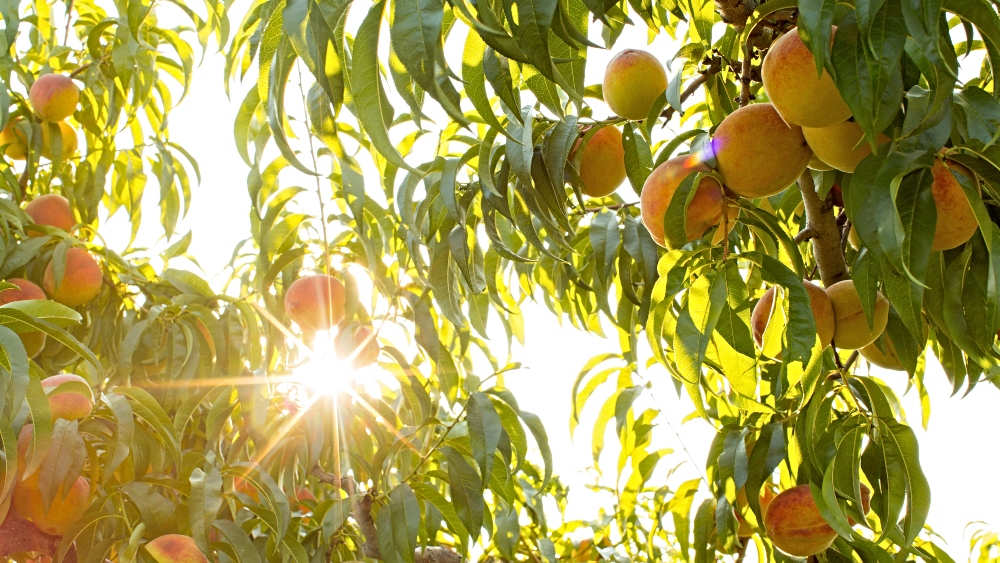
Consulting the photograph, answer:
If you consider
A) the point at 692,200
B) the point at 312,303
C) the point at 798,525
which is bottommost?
the point at 798,525

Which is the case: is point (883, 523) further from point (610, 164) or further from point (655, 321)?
point (610, 164)

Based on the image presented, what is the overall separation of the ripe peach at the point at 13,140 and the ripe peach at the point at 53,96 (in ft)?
0.31

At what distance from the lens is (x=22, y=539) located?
126 cm

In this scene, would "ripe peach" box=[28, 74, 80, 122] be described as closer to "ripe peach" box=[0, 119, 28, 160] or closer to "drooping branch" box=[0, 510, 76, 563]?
"ripe peach" box=[0, 119, 28, 160]

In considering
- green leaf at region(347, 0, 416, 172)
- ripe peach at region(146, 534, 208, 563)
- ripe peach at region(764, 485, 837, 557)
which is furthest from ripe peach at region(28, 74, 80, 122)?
ripe peach at region(764, 485, 837, 557)

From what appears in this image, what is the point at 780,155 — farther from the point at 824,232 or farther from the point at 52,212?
the point at 52,212

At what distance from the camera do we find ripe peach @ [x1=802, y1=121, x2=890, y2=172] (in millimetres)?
770

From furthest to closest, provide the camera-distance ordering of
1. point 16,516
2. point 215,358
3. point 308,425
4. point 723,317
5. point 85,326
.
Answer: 1. point 85,326
2. point 215,358
3. point 308,425
4. point 16,516
5. point 723,317

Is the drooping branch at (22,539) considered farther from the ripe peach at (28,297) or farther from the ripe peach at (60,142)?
the ripe peach at (60,142)

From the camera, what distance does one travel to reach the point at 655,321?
0.90 meters

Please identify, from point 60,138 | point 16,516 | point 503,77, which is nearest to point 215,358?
point 16,516

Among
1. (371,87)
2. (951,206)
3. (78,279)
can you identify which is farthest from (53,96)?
(951,206)

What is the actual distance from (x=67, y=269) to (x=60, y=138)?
1.54 feet

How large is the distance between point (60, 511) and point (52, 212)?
1030 mm
